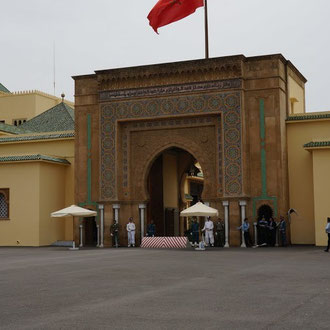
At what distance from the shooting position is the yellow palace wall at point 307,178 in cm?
2405

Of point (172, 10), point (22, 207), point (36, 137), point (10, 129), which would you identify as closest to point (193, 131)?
point (172, 10)

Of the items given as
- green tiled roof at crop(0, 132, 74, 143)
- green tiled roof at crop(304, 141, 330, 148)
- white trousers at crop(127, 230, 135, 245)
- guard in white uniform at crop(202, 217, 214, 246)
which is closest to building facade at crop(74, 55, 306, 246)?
white trousers at crop(127, 230, 135, 245)

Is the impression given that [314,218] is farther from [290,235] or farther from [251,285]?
[251,285]

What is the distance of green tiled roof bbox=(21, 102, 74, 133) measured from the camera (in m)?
36.7

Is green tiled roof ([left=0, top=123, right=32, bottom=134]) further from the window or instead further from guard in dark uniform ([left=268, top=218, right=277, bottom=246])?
guard in dark uniform ([left=268, top=218, right=277, bottom=246])

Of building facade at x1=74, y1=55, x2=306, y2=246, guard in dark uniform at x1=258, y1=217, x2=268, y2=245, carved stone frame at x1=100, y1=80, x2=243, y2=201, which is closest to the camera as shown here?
guard in dark uniform at x1=258, y1=217, x2=268, y2=245

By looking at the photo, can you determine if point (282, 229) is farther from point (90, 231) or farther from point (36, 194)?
point (36, 194)

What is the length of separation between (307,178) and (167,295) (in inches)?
A: 659

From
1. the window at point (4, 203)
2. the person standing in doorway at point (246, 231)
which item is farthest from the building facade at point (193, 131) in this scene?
the window at point (4, 203)

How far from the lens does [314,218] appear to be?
24938mm

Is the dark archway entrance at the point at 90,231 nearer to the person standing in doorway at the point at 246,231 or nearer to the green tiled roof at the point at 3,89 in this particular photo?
the person standing in doorway at the point at 246,231

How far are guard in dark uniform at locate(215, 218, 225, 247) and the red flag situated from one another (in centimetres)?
870

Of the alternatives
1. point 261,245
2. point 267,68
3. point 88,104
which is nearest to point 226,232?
point 261,245

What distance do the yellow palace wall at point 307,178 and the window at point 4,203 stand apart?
12303mm
